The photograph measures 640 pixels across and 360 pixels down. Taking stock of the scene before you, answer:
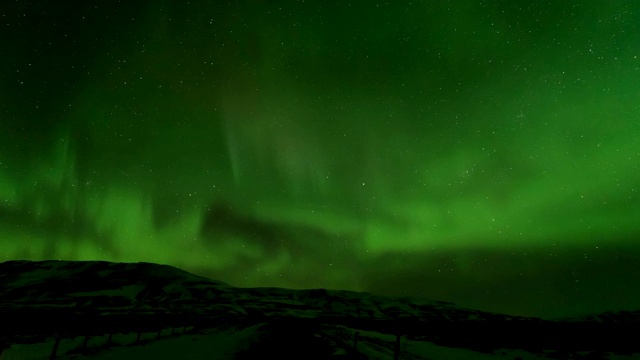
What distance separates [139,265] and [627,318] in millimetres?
215976

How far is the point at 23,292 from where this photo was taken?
12362 centimetres

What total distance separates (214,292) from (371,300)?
240 feet

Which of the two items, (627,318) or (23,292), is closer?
(23,292)

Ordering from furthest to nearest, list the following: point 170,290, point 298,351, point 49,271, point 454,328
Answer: point 49,271
point 170,290
point 298,351
point 454,328

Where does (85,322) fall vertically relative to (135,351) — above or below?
above

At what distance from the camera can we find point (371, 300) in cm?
17938

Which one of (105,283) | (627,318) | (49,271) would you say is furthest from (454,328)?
(49,271)

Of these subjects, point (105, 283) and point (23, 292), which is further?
point (105, 283)

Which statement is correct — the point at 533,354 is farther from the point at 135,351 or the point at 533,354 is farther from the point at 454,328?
the point at 135,351

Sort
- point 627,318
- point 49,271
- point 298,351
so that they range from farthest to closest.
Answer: point 49,271 → point 627,318 → point 298,351

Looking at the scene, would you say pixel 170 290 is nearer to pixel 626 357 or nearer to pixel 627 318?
pixel 626 357

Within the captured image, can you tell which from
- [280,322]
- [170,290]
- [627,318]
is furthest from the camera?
[627,318]

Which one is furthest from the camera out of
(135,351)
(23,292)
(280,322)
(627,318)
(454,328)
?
(627,318)

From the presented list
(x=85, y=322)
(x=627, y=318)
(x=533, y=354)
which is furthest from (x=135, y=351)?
(x=627, y=318)
